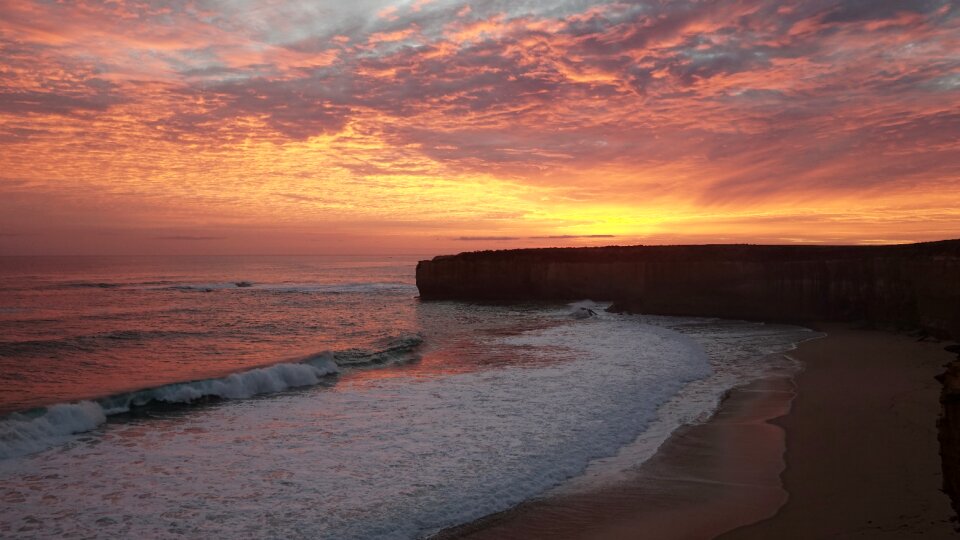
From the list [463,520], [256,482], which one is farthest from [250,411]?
[463,520]

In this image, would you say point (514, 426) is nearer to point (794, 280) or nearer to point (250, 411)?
point (250, 411)

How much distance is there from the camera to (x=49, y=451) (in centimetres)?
998

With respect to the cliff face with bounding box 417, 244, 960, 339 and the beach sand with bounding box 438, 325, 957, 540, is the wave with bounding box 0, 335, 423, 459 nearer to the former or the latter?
the beach sand with bounding box 438, 325, 957, 540

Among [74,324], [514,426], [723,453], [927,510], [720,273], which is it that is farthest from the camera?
[720,273]

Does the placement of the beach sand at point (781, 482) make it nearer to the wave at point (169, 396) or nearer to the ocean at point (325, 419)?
the ocean at point (325, 419)

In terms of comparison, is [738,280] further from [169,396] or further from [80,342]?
[80,342]

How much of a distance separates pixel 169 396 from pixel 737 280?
2731 cm

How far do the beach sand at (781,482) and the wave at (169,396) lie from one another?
785cm

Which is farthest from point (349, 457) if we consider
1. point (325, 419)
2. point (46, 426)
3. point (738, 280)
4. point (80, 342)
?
point (738, 280)

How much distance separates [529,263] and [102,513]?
39616 mm

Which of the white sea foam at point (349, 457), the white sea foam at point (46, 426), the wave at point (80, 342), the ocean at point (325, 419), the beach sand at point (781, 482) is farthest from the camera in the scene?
the wave at point (80, 342)

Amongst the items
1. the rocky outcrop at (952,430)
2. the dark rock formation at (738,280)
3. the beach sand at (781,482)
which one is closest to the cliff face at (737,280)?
the dark rock formation at (738,280)

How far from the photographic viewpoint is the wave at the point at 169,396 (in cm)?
1059

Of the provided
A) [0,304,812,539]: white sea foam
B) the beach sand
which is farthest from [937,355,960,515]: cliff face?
[0,304,812,539]: white sea foam
